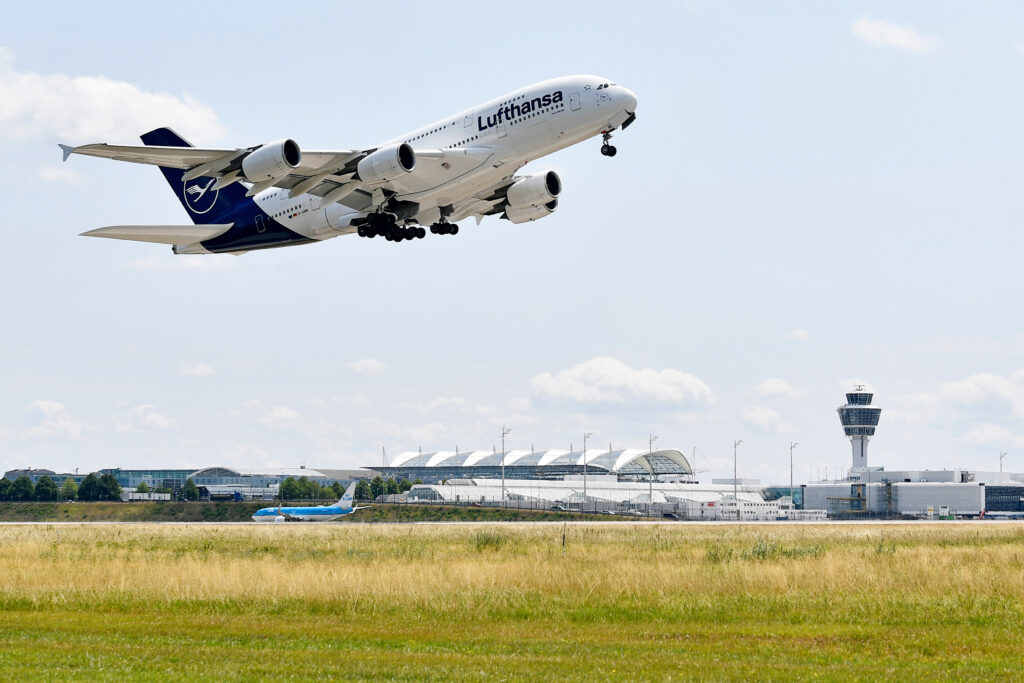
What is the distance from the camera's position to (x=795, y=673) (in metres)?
17.4

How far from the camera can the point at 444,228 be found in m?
48.0

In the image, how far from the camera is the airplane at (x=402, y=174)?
132 feet

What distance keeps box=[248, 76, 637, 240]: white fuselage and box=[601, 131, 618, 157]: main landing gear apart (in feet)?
1.24

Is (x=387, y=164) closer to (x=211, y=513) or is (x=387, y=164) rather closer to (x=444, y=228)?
(x=444, y=228)

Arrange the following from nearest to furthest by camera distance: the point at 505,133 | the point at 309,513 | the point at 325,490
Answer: the point at 505,133
the point at 309,513
the point at 325,490

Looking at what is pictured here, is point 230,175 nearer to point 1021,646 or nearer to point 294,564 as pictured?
point 294,564

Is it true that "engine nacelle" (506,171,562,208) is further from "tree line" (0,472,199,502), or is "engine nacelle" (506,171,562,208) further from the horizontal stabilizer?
"tree line" (0,472,199,502)

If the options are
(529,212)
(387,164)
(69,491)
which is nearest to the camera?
(387,164)

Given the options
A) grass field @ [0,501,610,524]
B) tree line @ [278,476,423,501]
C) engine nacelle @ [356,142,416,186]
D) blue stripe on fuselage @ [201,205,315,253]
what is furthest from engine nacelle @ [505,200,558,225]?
tree line @ [278,476,423,501]

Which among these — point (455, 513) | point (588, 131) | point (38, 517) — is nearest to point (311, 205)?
point (588, 131)

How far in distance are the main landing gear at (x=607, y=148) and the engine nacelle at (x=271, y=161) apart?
36.3 ft

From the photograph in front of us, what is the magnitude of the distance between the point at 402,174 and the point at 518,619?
21.3 metres

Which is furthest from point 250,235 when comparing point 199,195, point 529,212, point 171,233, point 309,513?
point 309,513

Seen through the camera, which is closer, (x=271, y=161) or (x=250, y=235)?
(x=271, y=161)
